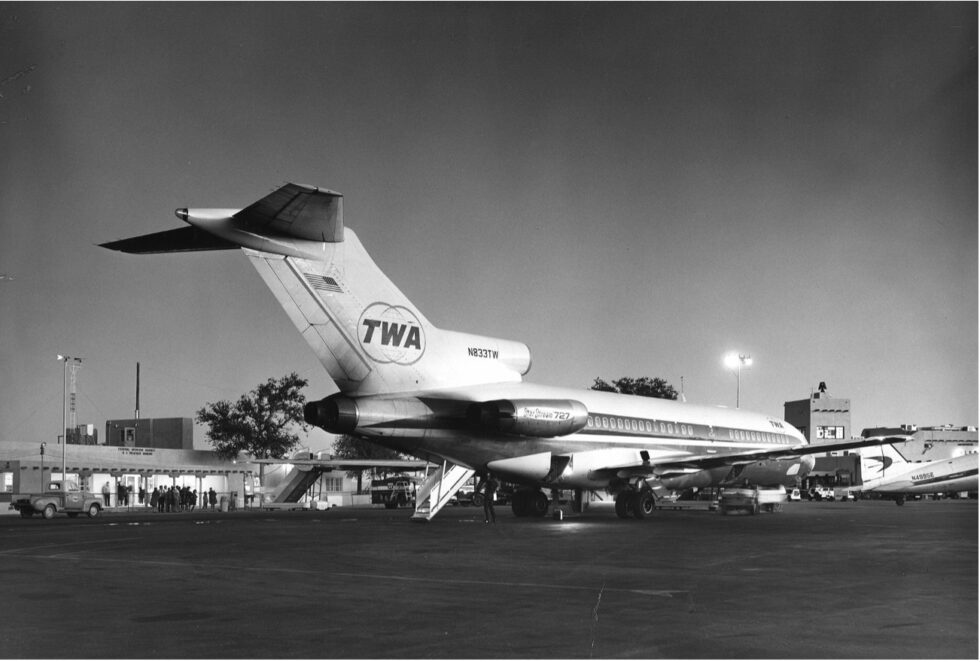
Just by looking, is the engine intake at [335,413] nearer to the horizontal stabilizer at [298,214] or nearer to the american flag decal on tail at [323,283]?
the american flag decal on tail at [323,283]

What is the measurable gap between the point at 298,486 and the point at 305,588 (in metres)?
43.2

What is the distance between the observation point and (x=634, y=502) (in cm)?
2725

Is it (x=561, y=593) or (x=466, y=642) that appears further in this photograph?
(x=561, y=593)

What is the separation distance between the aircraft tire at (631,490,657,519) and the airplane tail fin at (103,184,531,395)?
647 centimetres

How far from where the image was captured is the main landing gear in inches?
1072

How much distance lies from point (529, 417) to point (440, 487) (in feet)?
12.4

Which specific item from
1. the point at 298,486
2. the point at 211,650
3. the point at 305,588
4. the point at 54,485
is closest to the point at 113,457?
the point at 54,485

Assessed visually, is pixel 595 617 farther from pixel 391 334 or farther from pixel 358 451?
pixel 358 451

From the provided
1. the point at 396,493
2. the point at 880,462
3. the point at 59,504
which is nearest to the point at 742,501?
the point at 880,462

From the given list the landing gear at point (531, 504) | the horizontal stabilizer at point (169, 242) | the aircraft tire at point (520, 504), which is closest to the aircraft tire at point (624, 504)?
the landing gear at point (531, 504)

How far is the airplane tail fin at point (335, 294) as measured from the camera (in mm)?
16906

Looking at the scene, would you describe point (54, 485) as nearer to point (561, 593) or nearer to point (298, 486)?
point (298, 486)

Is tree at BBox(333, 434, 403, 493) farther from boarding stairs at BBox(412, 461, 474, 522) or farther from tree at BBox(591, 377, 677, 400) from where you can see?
boarding stairs at BBox(412, 461, 474, 522)

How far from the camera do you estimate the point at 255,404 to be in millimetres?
75188
